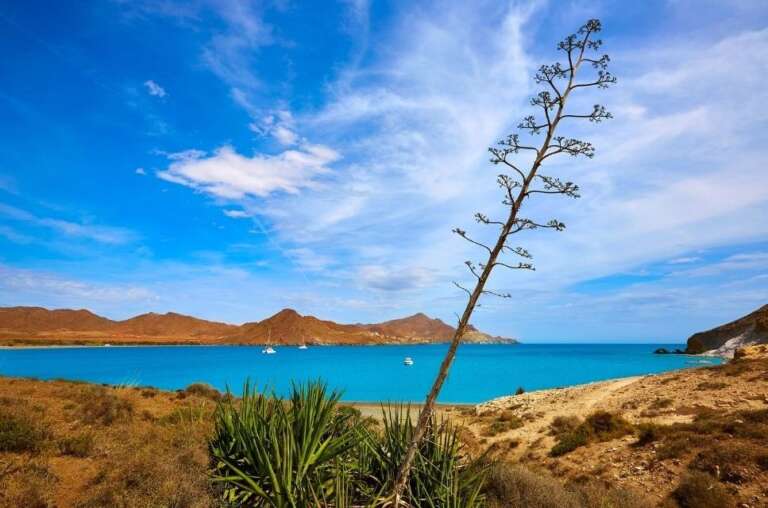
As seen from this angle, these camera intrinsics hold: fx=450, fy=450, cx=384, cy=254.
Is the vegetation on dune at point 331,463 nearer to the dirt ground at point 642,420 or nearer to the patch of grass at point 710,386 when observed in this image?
the dirt ground at point 642,420

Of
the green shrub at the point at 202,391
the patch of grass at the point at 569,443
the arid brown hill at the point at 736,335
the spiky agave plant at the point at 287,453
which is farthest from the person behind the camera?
the arid brown hill at the point at 736,335

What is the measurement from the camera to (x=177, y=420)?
48.7 feet

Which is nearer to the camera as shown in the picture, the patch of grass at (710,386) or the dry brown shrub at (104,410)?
the dry brown shrub at (104,410)

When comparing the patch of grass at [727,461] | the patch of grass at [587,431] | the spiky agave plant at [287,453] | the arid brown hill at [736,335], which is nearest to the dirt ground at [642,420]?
the patch of grass at [727,461]

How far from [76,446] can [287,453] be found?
9.08 m

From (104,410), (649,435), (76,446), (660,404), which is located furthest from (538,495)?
(104,410)

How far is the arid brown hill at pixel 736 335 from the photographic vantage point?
50094mm

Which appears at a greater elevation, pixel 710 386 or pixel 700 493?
pixel 710 386

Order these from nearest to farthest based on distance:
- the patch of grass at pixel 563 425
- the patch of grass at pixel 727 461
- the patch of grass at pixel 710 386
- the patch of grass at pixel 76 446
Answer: the patch of grass at pixel 727 461 → the patch of grass at pixel 76 446 → the patch of grass at pixel 563 425 → the patch of grass at pixel 710 386

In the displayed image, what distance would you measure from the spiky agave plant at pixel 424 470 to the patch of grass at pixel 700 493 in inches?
300

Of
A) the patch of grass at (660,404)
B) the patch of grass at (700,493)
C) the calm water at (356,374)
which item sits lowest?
the calm water at (356,374)

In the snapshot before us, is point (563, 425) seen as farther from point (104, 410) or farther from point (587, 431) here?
point (104, 410)

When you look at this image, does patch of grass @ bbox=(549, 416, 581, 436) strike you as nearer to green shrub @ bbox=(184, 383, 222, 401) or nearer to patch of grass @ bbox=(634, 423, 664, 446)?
patch of grass @ bbox=(634, 423, 664, 446)

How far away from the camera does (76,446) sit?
10328mm
